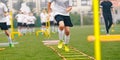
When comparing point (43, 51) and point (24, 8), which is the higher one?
point (43, 51)

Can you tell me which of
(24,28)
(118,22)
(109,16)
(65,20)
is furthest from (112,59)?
(118,22)

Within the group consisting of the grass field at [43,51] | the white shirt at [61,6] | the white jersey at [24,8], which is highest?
the white shirt at [61,6]

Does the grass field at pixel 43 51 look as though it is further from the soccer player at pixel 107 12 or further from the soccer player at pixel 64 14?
the soccer player at pixel 107 12

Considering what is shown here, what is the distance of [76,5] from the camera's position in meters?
59.4

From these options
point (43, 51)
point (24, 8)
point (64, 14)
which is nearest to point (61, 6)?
point (64, 14)

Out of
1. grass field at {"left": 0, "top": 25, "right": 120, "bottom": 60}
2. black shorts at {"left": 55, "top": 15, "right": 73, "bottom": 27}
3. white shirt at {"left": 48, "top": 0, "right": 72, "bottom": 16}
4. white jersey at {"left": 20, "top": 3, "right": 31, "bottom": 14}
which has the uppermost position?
white shirt at {"left": 48, "top": 0, "right": 72, "bottom": 16}

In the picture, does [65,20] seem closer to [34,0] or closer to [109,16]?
[109,16]

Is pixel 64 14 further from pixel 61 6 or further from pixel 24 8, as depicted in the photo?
pixel 24 8

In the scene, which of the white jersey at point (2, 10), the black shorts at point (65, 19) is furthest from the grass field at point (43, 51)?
the white jersey at point (2, 10)

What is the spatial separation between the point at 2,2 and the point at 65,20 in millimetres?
2705

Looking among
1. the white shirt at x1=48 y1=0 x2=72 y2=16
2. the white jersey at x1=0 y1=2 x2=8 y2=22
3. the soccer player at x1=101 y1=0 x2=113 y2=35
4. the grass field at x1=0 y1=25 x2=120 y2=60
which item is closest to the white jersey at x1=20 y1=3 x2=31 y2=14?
the soccer player at x1=101 y1=0 x2=113 y2=35

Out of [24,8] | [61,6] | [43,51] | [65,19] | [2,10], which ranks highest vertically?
[61,6]

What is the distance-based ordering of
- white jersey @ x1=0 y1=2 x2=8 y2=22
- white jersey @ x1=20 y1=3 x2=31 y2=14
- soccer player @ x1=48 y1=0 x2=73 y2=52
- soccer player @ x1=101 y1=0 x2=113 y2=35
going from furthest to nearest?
white jersey @ x1=20 y1=3 x2=31 y2=14, soccer player @ x1=101 y1=0 x2=113 y2=35, white jersey @ x1=0 y1=2 x2=8 y2=22, soccer player @ x1=48 y1=0 x2=73 y2=52

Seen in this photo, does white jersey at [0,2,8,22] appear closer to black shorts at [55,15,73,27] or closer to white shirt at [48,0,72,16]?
white shirt at [48,0,72,16]
